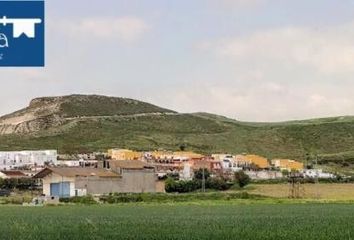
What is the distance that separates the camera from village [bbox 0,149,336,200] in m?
108

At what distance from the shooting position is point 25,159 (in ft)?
521

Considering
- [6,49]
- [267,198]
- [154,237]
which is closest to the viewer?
[154,237]

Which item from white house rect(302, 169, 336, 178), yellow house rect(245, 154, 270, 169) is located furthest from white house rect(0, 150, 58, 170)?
white house rect(302, 169, 336, 178)

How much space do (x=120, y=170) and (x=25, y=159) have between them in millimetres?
48988

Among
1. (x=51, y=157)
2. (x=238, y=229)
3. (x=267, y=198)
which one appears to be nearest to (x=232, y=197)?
(x=267, y=198)

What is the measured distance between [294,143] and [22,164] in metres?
67.3

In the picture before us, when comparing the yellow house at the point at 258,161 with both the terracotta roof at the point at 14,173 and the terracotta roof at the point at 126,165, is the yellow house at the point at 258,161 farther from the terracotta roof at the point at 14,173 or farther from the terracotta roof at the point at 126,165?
the terracotta roof at the point at 14,173

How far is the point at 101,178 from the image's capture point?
358 feet

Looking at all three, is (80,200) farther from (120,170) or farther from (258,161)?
(258,161)

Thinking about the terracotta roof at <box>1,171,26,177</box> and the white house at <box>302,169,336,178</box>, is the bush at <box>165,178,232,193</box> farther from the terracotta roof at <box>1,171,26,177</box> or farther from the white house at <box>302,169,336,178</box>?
the terracotta roof at <box>1,171,26,177</box>

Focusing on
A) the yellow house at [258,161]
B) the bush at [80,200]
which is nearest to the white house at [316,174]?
the yellow house at [258,161]

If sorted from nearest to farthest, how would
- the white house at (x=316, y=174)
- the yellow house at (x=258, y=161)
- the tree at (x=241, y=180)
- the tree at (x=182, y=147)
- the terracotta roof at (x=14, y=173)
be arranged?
the tree at (x=241, y=180) < the white house at (x=316, y=174) < the terracotta roof at (x=14, y=173) < the yellow house at (x=258, y=161) < the tree at (x=182, y=147)

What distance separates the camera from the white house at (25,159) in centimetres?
15288

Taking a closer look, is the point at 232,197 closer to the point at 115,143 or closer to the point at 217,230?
the point at 217,230
